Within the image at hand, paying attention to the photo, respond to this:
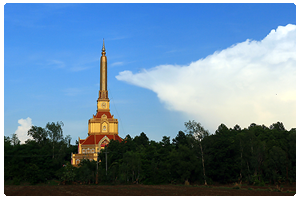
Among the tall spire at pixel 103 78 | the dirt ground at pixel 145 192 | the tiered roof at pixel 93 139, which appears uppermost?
the tall spire at pixel 103 78

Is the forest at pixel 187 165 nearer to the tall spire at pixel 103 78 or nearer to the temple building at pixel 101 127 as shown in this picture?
the temple building at pixel 101 127

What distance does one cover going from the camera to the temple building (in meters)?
84.9

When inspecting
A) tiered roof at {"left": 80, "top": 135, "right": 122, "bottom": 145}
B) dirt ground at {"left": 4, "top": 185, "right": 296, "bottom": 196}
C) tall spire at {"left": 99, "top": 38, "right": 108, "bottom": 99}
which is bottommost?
dirt ground at {"left": 4, "top": 185, "right": 296, "bottom": 196}

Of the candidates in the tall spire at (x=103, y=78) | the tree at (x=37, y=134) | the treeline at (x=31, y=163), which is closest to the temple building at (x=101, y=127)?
the tall spire at (x=103, y=78)

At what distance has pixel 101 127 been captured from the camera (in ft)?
306

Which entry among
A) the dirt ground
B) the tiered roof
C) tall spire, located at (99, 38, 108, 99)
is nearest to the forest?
the dirt ground

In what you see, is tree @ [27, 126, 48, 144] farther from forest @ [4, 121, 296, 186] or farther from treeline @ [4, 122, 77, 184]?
forest @ [4, 121, 296, 186]

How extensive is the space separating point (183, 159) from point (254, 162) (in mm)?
12281

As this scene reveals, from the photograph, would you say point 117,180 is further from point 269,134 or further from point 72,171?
point 269,134

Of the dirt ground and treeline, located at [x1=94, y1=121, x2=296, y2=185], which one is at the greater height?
treeline, located at [x1=94, y1=121, x2=296, y2=185]

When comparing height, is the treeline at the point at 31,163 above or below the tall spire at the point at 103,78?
below

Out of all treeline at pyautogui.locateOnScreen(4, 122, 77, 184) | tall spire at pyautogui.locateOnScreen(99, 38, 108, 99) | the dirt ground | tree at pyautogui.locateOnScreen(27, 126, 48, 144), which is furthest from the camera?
tall spire at pyautogui.locateOnScreen(99, 38, 108, 99)

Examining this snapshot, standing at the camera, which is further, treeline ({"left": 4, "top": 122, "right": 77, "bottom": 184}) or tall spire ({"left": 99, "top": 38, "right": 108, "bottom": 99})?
tall spire ({"left": 99, "top": 38, "right": 108, "bottom": 99})

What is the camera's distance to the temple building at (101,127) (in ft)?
278
